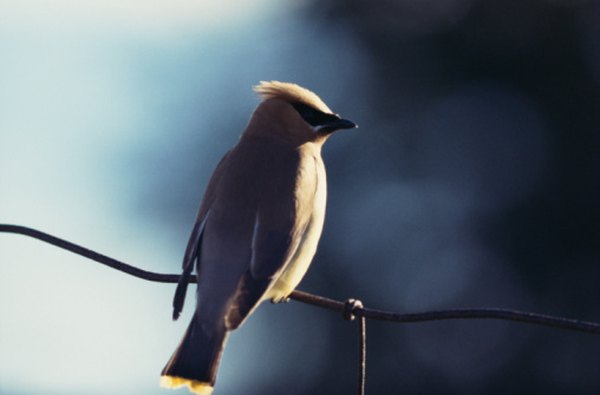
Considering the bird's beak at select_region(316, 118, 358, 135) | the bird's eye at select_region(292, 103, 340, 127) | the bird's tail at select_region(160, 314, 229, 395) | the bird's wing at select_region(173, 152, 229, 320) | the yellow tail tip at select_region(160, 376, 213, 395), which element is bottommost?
the yellow tail tip at select_region(160, 376, 213, 395)

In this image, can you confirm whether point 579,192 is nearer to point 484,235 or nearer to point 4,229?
point 484,235

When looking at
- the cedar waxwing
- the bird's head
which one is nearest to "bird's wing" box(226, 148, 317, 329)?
the cedar waxwing

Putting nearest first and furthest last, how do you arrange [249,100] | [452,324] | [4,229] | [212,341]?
1. [4,229]
2. [212,341]
3. [452,324]
4. [249,100]

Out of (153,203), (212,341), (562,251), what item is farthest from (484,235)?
(212,341)

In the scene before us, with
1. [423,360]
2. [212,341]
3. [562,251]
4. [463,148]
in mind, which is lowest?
[212,341]

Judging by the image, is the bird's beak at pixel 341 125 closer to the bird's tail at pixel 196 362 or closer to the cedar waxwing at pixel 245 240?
the cedar waxwing at pixel 245 240

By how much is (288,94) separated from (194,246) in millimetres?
1220

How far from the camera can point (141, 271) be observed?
4.44 meters

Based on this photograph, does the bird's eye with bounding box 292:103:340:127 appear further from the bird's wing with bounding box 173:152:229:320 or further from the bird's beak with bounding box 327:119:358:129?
the bird's wing with bounding box 173:152:229:320

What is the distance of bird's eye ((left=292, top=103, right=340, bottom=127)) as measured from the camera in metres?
6.48

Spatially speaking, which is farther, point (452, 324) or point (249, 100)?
point (249, 100)

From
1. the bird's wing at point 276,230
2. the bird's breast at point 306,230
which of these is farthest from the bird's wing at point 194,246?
the bird's breast at point 306,230

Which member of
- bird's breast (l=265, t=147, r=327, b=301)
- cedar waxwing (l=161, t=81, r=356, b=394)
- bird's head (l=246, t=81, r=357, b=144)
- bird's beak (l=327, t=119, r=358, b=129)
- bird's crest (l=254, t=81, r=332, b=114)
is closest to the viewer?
cedar waxwing (l=161, t=81, r=356, b=394)

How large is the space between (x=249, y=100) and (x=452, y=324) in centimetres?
305
